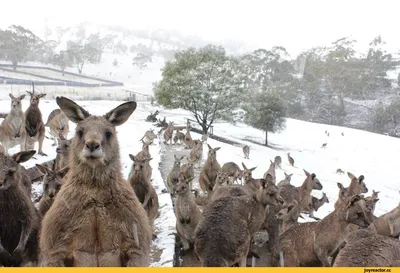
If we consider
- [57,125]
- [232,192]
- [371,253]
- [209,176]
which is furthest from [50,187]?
[57,125]

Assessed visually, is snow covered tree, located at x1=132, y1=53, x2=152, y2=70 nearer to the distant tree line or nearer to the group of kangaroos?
the distant tree line

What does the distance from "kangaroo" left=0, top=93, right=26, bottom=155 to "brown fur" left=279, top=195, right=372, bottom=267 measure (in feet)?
23.0

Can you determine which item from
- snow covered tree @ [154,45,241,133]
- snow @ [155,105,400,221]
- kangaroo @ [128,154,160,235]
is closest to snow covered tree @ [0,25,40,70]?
snow @ [155,105,400,221]

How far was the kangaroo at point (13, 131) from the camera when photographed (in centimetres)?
986

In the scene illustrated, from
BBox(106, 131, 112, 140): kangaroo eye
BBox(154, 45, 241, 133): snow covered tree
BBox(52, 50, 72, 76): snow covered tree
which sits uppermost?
BBox(52, 50, 72, 76): snow covered tree

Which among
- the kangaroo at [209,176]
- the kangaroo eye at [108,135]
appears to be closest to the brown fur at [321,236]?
the kangaroo eye at [108,135]

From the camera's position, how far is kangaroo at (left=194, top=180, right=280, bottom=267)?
5066 millimetres

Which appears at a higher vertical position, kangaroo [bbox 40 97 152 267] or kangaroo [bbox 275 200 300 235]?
kangaroo [bbox 40 97 152 267]

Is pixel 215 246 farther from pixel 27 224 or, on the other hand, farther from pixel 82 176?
pixel 82 176

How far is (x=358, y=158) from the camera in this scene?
32719 millimetres

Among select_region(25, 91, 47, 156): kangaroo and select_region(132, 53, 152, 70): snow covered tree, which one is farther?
select_region(132, 53, 152, 70): snow covered tree

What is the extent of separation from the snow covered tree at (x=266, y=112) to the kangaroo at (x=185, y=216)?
29.7 meters

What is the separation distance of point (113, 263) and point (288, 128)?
42562 mm

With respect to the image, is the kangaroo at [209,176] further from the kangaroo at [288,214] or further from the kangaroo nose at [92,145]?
the kangaroo nose at [92,145]
